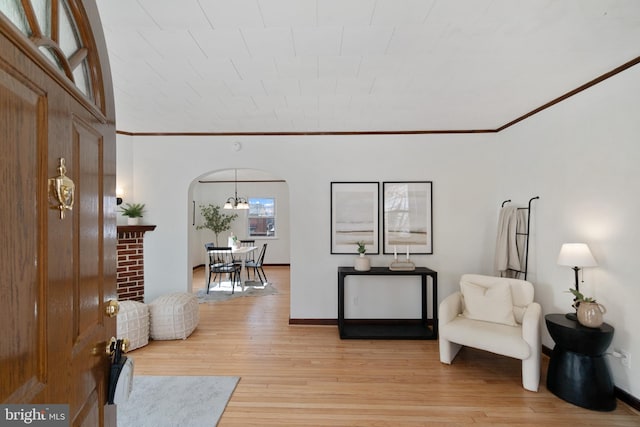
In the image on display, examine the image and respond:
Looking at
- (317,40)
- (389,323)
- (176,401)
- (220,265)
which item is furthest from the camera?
(220,265)

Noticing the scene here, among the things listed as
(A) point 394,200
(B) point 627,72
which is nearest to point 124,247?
(A) point 394,200

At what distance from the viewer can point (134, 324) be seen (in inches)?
136

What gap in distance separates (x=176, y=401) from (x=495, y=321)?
9.68ft

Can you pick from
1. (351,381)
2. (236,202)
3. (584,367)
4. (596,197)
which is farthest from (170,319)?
(236,202)

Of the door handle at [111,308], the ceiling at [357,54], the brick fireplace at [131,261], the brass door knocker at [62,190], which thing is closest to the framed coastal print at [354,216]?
the ceiling at [357,54]

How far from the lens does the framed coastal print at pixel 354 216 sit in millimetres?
4285

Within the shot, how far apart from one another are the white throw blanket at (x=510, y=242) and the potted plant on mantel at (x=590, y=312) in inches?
42.7

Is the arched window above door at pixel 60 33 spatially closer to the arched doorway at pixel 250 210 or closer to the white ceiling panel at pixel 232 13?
the white ceiling panel at pixel 232 13

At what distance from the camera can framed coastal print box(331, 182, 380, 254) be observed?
169 inches

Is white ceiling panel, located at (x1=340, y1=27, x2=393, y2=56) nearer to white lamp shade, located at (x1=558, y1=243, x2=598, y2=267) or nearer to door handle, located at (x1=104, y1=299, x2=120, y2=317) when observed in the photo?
door handle, located at (x1=104, y1=299, x2=120, y2=317)

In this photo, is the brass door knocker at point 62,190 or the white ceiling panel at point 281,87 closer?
the brass door knocker at point 62,190

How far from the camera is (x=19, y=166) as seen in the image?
0.68 m

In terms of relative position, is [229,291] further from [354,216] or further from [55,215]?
[55,215]

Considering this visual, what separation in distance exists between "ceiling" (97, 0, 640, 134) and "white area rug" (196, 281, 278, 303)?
3.29m
